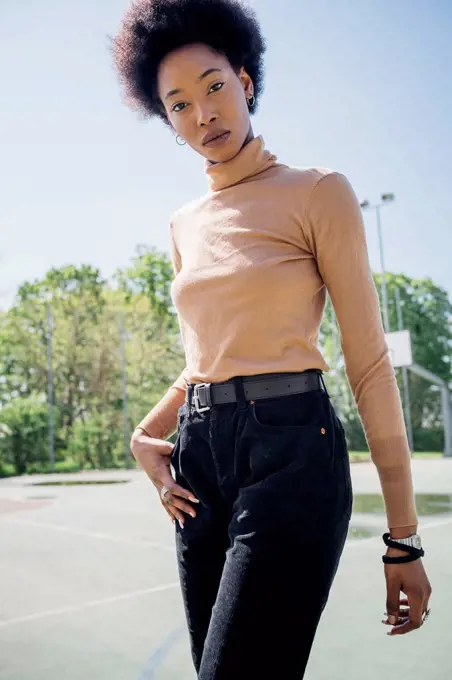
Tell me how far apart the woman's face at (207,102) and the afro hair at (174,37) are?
0.04 m

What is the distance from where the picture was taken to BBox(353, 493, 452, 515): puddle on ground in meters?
8.71

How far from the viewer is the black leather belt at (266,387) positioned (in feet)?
4.81

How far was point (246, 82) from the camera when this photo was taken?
1853 millimetres

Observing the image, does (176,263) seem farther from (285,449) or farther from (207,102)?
(285,449)

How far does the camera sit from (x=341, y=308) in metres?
1.53

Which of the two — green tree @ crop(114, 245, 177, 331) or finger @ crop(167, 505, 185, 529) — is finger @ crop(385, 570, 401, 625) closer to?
finger @ crop(167, 505, 185, 529)

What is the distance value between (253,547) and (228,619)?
0.13 m

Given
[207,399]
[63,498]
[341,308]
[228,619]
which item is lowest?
[63,498]

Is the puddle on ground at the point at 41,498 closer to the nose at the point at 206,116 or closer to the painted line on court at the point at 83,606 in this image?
the painted line on court at the point at 83,606

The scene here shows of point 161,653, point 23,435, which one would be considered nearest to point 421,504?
point 161,653

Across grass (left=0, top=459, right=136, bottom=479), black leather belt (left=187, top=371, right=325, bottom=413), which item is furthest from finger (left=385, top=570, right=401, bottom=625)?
grass (left=0, top=459, right=136, bottom=479)

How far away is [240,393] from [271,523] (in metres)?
→ 0.25

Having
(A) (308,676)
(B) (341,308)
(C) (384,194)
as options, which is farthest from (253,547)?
(C) (384,194)

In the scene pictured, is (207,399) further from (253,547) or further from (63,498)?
(63,498)
